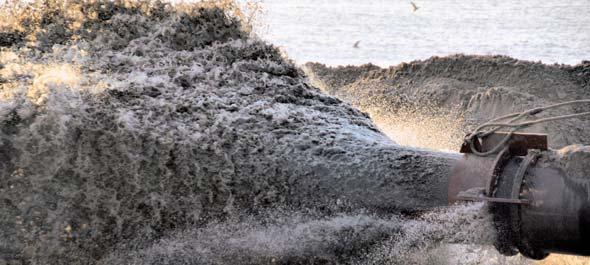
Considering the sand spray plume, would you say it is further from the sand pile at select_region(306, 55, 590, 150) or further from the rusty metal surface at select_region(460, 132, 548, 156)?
the sand pile at select_region(306, 55, 590, 150)

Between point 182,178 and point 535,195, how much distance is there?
1447mm

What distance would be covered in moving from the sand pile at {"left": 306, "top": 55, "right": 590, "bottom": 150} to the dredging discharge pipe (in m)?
2.71

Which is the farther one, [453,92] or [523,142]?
[453,92]

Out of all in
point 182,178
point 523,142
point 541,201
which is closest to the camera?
point 541,201

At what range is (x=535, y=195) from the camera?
102 inches

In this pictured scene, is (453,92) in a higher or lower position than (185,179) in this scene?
lower

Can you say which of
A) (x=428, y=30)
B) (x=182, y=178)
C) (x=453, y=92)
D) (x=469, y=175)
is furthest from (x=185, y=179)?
(x=428, y=30)

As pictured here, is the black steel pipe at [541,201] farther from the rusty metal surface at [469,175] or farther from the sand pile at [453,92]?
the sand pile at [453,92]

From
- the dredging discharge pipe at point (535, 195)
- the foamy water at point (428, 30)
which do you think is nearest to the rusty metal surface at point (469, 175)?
the dredging discharge pipe at point (535, 195)

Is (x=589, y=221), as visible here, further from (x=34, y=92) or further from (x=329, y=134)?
(x=34, y=92)

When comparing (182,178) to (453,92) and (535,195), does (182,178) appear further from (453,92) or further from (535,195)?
(453,92)

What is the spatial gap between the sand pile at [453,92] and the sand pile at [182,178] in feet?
7.95

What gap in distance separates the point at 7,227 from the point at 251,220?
101 centimetres

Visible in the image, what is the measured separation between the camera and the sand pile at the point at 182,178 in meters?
2.89
